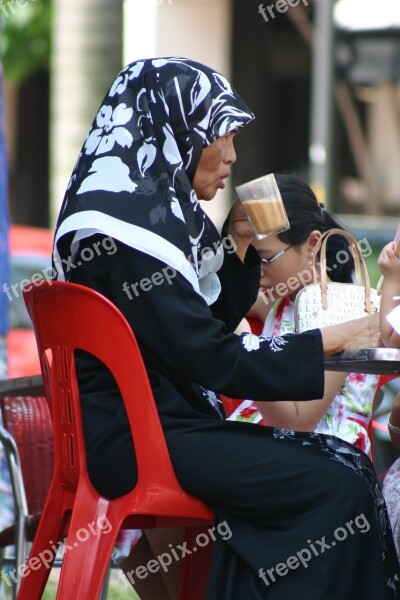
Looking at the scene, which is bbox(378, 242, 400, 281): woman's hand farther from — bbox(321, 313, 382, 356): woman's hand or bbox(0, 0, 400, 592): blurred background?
bbox(0, 0, 400, 592): blurred background

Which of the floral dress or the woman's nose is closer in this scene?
the woman's nose

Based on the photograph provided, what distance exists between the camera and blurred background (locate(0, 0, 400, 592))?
762 cm

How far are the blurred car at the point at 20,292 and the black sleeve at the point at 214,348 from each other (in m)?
3.80

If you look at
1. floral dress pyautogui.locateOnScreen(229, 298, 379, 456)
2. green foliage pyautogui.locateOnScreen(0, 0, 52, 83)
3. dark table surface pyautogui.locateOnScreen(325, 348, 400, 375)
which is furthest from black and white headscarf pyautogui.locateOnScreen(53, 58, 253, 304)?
green foliage pyautogui.locateOnScreen(0, 0, 52, 83)

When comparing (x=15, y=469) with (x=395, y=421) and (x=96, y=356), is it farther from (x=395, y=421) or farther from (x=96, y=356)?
(x=395, y=421)

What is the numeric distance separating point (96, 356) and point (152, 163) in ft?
1.43

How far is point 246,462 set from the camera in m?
2.32

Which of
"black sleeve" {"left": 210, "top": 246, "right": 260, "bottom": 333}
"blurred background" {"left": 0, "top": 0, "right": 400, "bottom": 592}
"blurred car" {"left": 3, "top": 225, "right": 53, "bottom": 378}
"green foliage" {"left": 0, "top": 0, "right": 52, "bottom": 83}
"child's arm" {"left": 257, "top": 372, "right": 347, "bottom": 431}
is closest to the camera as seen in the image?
"child's arm" {"left": 257, "top": 372, "right": 347, "bottom": 431}

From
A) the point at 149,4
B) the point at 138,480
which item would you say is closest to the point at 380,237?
the point at 149,4

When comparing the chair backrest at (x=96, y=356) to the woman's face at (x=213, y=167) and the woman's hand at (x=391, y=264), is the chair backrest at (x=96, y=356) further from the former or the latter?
the woman's hand at (x=391, y=264)

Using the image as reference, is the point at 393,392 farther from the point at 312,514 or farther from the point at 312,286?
the point at 312,514

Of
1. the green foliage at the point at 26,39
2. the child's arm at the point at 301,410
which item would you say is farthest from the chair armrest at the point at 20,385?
the green foliage at the point at 26,39

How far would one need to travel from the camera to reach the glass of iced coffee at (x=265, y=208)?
268cm

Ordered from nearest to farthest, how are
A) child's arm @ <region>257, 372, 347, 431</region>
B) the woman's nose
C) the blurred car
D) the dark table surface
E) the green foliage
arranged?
the dark table surface → the woman's nose → child's arm @ <region>257, 372, 347, 431</region> → the blurred car → the green foliage
